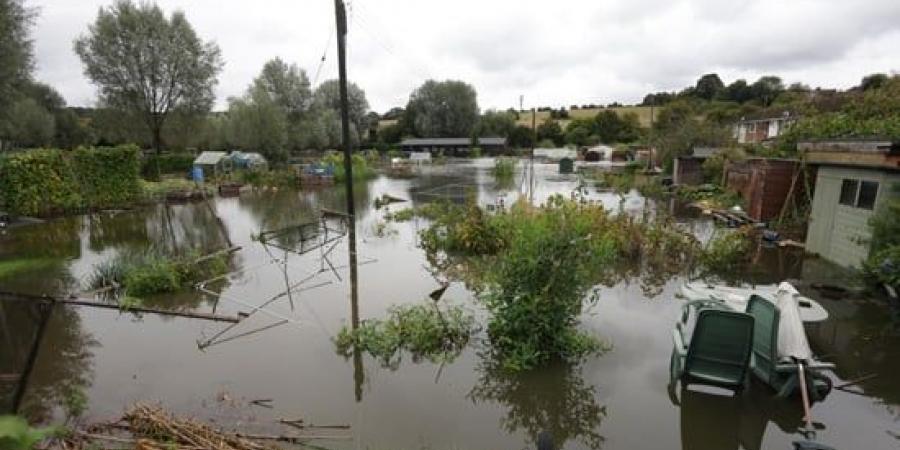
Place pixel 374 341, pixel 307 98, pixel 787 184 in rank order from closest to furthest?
pixel 374 341, pixel 787 184, pixel 307 98

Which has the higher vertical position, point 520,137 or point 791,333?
point 520,137

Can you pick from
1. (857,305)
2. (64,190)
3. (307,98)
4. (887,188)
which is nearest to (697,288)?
(857,305)

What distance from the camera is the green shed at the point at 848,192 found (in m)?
9.05

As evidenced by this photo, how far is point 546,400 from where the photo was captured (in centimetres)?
557

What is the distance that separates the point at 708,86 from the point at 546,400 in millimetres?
106499

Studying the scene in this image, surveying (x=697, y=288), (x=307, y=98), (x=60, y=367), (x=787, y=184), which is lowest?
(x=60, y=367)

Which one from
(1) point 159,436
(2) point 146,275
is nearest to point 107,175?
(2) point 146,275

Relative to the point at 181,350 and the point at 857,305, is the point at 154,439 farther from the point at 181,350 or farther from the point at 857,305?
the point at 857,305

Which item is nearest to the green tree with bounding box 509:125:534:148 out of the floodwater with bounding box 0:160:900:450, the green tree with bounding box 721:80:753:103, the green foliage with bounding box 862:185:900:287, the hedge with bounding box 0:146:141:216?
the green tree with bounding box 721:80:753:103

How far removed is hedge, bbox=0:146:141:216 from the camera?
16.5 metres

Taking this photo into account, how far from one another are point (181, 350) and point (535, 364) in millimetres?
5206

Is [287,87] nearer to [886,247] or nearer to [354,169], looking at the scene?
[354,169]

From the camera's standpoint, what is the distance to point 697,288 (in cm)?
698

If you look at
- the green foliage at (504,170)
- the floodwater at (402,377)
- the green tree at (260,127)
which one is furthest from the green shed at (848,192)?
the green tree at (260,127)
